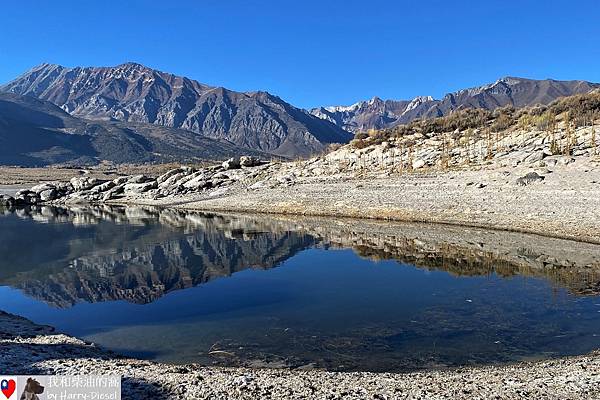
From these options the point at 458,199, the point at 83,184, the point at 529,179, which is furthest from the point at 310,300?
the point at 83,184

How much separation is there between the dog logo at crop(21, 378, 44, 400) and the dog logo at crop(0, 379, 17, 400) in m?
0.19

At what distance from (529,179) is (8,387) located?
36280 millimetres

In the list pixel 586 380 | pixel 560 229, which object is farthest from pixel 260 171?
pixel 586 380

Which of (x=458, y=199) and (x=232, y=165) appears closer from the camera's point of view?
(x=458, y=199)

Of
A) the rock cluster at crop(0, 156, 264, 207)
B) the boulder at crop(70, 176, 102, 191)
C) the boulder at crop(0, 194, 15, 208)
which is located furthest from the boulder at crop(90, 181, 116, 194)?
the boulder at crop(0, 194, 15, 208)

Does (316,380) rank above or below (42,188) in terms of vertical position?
below

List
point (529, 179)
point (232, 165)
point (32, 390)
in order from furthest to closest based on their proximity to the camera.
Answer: point (232, 165), point (529, 179), point (32, 390)

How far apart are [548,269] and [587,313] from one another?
6.40m

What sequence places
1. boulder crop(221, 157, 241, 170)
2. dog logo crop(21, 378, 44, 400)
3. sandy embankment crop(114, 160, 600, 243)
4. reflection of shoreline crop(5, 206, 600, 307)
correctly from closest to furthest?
dog logo crop(21, 378, 44, 400) → reflection of shoreline crop(5, 206, 600, 307) → sandy embankment crop(114, 160, 600, 243) → boulder crop(221, 157, 241, 170)

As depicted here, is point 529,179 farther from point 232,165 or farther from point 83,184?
point 83,184

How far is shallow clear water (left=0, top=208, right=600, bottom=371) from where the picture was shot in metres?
12.0

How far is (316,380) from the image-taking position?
30.3 ft

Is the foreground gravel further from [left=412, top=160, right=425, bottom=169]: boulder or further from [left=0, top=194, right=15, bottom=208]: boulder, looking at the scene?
[left=0, top=194, right=15, bottom=208]: boulder

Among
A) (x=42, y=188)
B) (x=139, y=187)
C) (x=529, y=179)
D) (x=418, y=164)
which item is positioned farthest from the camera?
(x=42, y=188)
